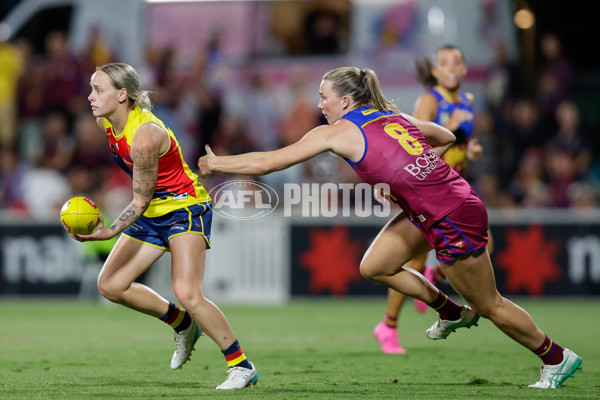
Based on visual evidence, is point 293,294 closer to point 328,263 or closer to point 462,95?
point 328,263

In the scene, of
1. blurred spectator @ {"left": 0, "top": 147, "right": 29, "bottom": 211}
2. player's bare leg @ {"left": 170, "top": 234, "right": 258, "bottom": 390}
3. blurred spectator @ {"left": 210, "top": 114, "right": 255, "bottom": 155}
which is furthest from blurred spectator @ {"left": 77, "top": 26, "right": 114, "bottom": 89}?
player's bare leg @ {"left": 170, "top": 234, "right": 258, "bottom": 390}

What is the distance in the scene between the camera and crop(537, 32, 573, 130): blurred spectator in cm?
1517

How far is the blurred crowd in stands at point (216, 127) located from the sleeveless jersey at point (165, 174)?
8510 mm

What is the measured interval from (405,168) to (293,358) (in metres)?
2.69

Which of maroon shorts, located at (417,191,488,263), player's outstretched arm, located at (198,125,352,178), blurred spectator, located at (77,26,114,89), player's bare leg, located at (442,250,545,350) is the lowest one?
player's bare leg, located at (442,250,545,350)

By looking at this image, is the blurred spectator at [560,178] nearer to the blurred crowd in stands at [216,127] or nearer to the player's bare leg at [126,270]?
the blurred crowd in stands at [216,127]

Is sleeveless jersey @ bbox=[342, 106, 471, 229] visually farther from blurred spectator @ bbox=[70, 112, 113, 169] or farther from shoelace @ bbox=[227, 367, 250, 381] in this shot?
blurred spectator @ bbox=[70, 112, 113, 169]

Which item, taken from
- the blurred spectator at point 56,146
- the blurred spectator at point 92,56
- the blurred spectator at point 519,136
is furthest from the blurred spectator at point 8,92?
the blurred spectator at point 519,136

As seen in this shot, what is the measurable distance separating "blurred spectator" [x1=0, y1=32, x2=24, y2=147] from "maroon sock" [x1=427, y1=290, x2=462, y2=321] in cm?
1200

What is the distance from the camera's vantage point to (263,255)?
47.3 feet

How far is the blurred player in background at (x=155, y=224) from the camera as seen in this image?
6.11 meters

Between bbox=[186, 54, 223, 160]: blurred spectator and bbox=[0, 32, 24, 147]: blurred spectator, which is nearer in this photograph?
bbox=[186, 54, 223, 160]: blurred spectator

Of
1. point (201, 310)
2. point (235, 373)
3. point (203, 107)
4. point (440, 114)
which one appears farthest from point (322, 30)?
point (235, 373)

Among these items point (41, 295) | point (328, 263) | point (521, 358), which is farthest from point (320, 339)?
point (41, 295)
